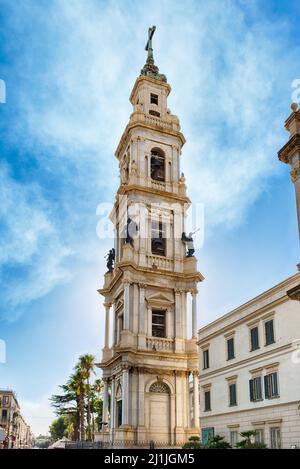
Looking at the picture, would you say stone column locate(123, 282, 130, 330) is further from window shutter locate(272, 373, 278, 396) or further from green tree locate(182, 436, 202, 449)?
window shutter locate(272, 373, 278, 396)

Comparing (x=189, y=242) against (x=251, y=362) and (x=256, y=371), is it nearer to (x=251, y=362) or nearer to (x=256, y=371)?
(x=251, y=362)

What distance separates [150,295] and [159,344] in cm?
386

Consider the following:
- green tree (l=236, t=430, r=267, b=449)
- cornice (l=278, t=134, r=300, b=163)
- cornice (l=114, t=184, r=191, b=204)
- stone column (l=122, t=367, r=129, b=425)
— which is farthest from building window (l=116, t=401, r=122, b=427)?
cornice (l=278, t=134, r=300, b=163)

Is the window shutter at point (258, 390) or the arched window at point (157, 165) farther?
A: the arched window at point (157, 165)

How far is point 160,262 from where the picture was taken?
3991 centimetres

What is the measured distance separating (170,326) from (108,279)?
8.24 meters

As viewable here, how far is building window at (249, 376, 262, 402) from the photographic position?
30984 millimetres

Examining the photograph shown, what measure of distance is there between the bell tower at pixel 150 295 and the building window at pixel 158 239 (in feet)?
0.28

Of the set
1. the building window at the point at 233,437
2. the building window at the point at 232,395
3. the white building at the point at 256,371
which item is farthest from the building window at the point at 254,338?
the building window at the point at 233,437

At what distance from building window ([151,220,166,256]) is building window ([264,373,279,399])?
14.5 m

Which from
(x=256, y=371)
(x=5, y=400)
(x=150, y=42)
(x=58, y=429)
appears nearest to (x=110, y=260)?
(x=256, y=371)

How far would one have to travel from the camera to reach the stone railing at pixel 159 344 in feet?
120

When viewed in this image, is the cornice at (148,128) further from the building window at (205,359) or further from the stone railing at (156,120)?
the building window at (205,359)
